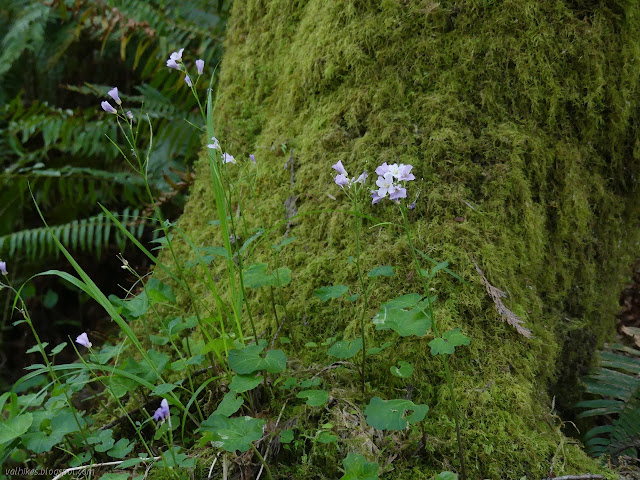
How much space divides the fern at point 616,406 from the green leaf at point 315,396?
3.38ft

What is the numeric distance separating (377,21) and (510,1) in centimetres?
52

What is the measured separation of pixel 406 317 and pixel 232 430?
0.56 meters

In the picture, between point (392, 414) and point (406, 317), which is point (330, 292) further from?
point (392, 414)

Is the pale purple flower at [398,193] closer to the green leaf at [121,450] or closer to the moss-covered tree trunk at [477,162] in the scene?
the moss-covered tree trunk at [477,162]

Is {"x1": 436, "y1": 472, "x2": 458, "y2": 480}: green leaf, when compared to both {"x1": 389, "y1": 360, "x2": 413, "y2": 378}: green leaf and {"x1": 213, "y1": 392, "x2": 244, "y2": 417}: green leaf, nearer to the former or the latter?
{"x1": 389, "y1": 360, "x2": 413, "y2": 378}: green leaf

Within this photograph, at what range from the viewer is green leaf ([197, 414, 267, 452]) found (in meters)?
1.22

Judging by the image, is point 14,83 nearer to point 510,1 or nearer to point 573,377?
point 510,1

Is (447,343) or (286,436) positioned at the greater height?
(447,343)

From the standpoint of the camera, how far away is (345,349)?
146cm

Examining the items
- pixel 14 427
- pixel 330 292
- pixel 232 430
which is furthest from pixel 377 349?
pixel 14 427

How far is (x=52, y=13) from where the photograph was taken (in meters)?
5.21

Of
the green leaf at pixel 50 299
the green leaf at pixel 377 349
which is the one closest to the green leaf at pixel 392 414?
the green leaf at pixel 377 349

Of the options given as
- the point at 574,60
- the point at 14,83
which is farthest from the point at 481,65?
the point at 14,83

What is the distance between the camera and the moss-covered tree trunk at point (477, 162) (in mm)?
1672
